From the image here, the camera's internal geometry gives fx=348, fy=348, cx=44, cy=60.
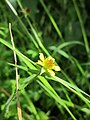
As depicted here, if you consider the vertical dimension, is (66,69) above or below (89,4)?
below

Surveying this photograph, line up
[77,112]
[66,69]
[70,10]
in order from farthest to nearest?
[70,10], [66,69], [77,112]

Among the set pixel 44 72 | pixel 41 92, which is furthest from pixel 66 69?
pixel 44 72

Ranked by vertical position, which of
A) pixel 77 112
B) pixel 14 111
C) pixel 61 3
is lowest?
pixel 77 112

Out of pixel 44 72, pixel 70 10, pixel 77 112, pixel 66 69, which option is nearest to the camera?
pixel 44 72

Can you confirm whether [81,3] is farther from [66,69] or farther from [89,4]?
[66,69]

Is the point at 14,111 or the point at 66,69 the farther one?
the point at 66,69

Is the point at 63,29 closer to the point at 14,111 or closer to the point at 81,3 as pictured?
the point at 81,3
